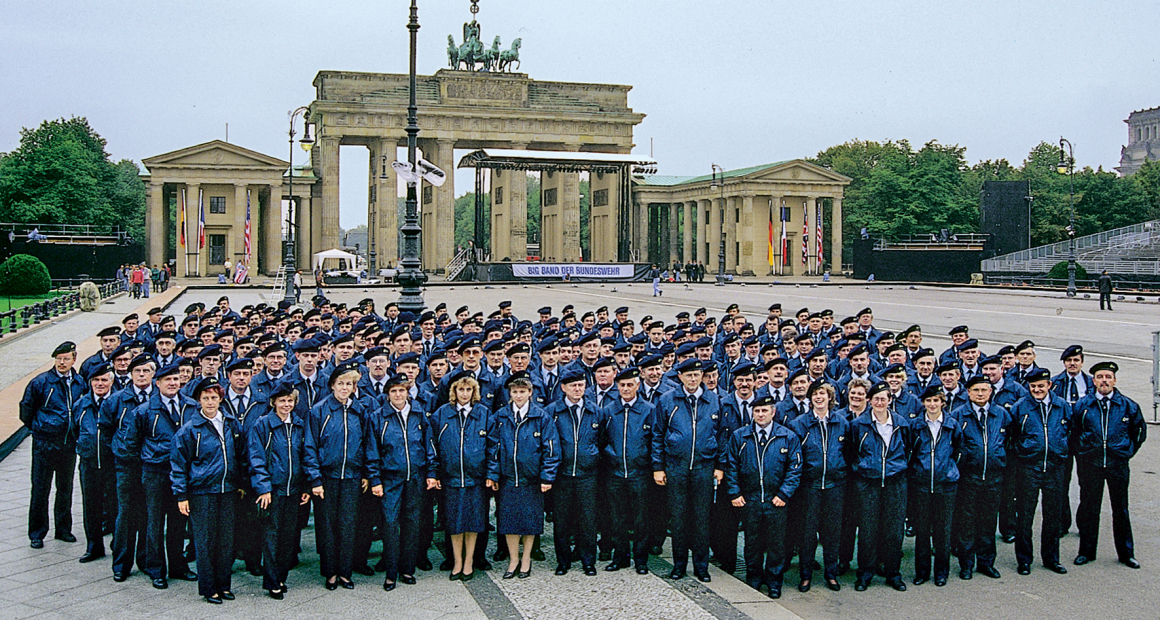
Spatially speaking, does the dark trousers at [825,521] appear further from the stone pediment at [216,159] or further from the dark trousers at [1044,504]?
the stone pediment at [216,159]

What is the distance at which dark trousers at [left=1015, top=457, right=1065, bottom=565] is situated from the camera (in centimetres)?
892

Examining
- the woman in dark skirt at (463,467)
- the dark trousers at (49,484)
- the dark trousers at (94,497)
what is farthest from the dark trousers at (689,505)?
the dark trousers at (49,484)

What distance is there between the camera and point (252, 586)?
841 centimetres

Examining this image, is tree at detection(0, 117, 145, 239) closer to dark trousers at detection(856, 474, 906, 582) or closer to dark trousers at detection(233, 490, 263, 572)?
dark trousers at detection(233, 490, 263, 572)

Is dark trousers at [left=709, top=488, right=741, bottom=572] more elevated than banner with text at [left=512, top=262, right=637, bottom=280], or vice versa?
banner with text at [left=512, top=262, right=637, bottom=280]

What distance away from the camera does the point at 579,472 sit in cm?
893

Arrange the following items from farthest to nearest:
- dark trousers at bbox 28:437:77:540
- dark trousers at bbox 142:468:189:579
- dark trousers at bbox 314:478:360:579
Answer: dark trousers at bbox 28:437:77:540
dark trousers at bbox 314:478:360:579
dark trousers at bbox 142:468:189:579

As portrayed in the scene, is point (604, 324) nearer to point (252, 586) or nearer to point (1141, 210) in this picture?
point (252, 586)

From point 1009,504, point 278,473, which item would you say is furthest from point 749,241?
point 278,473

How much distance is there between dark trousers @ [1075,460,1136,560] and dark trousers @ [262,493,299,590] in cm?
686

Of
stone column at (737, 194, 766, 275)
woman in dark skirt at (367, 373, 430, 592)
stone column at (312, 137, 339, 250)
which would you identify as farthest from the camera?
stone column at (737, 194, 766, 275)

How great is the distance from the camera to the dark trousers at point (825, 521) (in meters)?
8.50

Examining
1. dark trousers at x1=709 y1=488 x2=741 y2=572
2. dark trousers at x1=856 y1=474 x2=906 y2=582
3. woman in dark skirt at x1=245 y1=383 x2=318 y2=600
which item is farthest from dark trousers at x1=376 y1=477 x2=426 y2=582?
dark trousers at x1=856 y1=474 x2=906 y2=582

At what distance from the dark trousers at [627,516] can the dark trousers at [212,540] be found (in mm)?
3162
